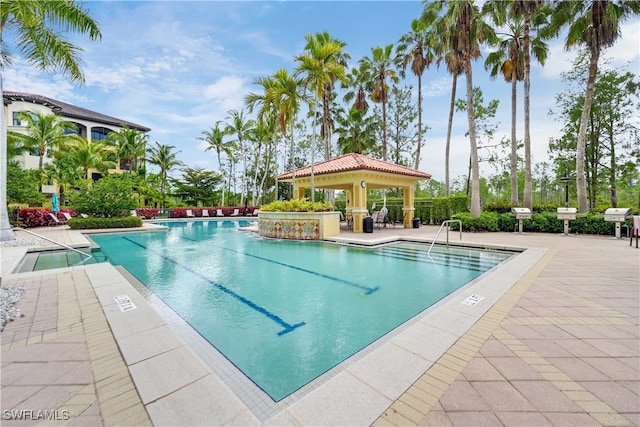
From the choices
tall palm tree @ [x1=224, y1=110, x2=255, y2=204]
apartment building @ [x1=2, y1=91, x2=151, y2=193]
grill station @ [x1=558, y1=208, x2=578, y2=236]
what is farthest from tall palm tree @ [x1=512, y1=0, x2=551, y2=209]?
apartment building @ [x1=2, y1=91, x2=151, y2=193]

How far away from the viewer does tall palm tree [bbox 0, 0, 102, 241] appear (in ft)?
30.0

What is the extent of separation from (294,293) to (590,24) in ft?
64.0

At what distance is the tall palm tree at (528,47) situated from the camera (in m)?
13.2

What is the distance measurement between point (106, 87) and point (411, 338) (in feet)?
71.0

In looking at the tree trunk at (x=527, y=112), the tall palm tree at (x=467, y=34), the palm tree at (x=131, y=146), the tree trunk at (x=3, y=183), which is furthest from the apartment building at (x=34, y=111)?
the tree trunk at (x=527, y=112)

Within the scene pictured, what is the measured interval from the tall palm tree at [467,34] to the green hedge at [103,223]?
20.0 m

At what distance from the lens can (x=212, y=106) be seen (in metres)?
28.4

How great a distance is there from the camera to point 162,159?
30375 mm

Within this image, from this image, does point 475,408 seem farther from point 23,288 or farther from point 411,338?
point 23,288

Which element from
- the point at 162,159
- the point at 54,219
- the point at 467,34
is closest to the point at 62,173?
the point at 54,219

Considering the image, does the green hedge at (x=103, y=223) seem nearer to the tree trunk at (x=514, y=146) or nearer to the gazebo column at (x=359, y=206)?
the gazebo column at (x=359, y=206)

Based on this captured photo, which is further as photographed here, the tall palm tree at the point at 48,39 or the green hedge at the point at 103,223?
the green hedge at the point at 103,223

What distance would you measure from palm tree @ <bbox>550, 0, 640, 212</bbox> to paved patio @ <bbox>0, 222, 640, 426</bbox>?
47.8 feet

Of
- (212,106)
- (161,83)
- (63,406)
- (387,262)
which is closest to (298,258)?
(387,262)
